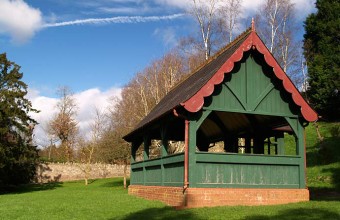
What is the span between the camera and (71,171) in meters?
52.4

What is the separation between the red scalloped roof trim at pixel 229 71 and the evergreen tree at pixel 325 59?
86.0 ft

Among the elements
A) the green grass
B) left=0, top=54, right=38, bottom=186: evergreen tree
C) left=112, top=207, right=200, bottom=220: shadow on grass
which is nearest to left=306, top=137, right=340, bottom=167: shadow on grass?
the green grass

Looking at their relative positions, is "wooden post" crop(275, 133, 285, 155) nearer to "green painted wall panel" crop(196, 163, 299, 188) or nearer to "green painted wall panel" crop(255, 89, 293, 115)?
"green painted wall panel" crop(196, 163, 299, 188)

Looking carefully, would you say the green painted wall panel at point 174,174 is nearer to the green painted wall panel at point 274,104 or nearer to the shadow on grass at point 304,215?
the green painted wall panel at point 274,104

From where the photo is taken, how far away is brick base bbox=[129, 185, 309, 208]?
1346 cm

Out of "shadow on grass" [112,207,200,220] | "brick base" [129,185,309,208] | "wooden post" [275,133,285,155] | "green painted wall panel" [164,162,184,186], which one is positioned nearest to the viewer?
"shadow on grass" [112,207,200,220]

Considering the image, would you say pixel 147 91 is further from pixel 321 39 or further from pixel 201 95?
pixel 201 95

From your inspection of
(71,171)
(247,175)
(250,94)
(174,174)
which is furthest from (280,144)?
(71,171)

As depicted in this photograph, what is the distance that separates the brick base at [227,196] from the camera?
1346cm

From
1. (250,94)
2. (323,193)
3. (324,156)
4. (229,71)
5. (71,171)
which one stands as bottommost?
(323,193)

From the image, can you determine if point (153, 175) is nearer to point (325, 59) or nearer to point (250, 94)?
point (250, 94)

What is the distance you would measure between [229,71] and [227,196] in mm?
4420

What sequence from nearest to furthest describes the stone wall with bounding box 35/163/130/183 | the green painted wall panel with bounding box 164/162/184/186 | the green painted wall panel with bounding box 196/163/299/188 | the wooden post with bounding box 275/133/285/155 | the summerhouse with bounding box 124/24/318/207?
the summerhouse with bounding box 124/24/318/207 < the green painted wall panel with bounding box 196/163/299/188 < the green painted wall panel with bounding box 164/162/184/186 < the wooden post with bounding box 275/133/285/155 < the stone wall with bounding box 35/163/130/183

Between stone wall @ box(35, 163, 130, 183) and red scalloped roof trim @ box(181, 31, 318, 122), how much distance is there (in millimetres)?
39229
